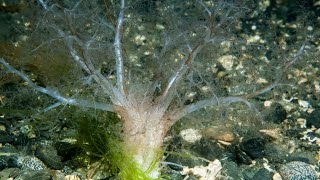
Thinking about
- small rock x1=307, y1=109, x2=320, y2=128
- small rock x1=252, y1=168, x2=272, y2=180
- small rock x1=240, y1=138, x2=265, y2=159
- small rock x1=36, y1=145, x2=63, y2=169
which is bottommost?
small rock x1=307, y1=109, x2=320, y2=128

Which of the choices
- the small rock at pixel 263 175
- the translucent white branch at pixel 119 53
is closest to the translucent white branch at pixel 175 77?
the translucent white branch at pixel 119 53

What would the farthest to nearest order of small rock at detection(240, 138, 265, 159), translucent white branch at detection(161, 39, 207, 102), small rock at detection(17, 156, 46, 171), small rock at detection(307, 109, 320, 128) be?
small rock at detection(307, 109, 320, 128) → small rock at detection(240, 138, 265, 159) → translucent white branch at detection(161, 39, 207, 102) → small rock at detection(17, 156, 46, 171)

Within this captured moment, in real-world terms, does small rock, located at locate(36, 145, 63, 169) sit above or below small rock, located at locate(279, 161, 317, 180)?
above

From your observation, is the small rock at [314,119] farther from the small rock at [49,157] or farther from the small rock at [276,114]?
the small rock at [49,157]

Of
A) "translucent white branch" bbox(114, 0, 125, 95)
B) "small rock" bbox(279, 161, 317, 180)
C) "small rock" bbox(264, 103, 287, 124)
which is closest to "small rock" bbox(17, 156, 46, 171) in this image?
"translucent white branch" bbox(114, 0, 125, 95)

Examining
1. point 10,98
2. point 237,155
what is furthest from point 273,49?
point 10,98

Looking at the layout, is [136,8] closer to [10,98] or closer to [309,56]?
[10,98]

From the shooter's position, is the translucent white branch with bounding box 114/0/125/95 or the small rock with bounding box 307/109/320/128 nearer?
the translucent white branch with bounding box 114/0/125/95

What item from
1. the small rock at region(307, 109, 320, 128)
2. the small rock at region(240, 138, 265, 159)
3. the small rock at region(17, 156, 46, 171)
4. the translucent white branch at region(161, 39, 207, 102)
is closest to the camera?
the small rock at region(17, 156, 46, 171)

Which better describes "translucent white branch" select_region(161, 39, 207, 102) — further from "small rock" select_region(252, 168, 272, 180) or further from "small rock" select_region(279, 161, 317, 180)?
"small rock" select_region(279, 161, 317, 180)
